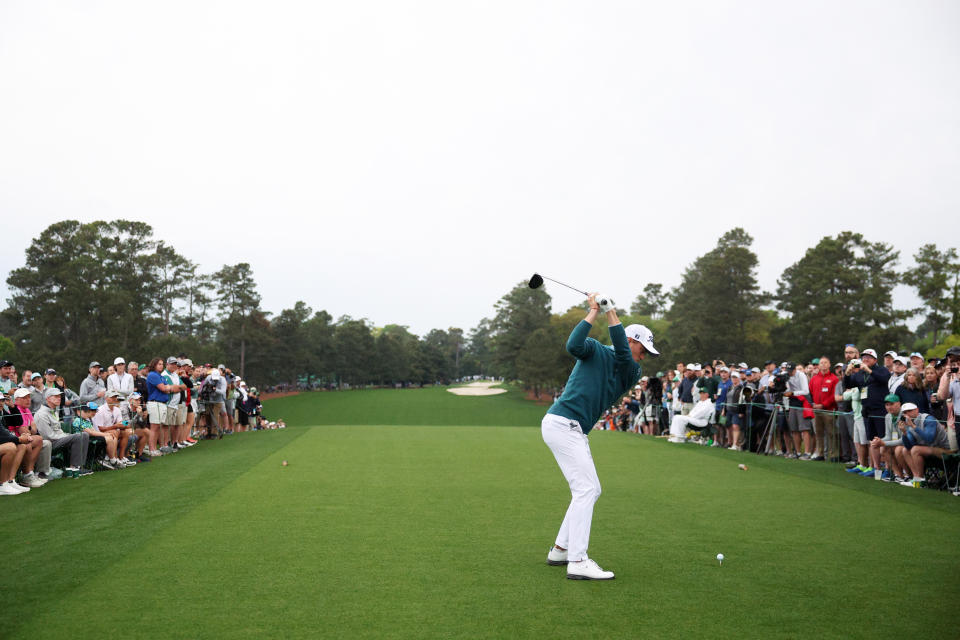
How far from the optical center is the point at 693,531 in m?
7.99

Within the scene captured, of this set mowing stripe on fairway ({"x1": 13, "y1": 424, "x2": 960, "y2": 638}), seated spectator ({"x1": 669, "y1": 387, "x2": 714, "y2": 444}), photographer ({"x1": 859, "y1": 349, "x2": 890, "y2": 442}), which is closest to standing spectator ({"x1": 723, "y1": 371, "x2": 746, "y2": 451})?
seated spectator ({"x1": 669, "y1": 387, "x2": 714, "y2": 444})

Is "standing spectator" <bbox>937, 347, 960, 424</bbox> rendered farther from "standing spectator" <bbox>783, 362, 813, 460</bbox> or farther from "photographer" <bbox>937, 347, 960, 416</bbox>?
"standing spectator" <bbox>783, 362, 813, 460</bbox>

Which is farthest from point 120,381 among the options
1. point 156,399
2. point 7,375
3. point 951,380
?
point 951,380

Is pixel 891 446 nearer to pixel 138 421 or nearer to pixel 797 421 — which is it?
pixel 797 421

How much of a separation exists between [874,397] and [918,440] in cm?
207

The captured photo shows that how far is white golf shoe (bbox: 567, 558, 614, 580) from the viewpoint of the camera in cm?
596

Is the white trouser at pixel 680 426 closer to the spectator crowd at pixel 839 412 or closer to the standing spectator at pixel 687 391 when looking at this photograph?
the spectator crowd at pixel 839 412

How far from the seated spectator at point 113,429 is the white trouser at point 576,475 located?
11256mm

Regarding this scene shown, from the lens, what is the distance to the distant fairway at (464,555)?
494cm

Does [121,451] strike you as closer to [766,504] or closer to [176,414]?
[176,414]

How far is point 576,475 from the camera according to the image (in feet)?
20.4

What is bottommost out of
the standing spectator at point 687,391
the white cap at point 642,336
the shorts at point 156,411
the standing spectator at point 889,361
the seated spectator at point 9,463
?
the seated spectator at point 9,463

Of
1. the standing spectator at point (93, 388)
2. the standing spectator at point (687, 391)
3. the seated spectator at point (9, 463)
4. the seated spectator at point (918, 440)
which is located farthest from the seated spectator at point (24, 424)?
the standing spectator at point (687, 391)

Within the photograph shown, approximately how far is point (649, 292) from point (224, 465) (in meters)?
115
